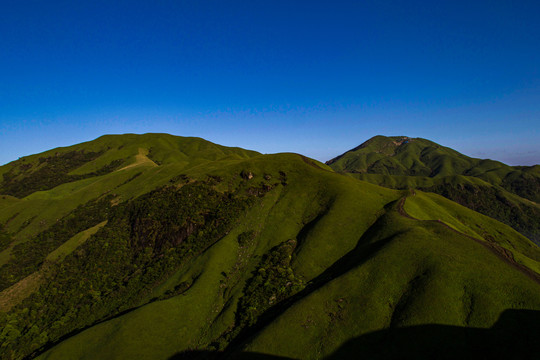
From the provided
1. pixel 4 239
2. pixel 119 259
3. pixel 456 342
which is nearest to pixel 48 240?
pixel 4 239

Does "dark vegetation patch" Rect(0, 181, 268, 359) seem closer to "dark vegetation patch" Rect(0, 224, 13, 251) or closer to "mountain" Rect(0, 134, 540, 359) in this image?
"mountain" Rect(0, 134, 540, 359)

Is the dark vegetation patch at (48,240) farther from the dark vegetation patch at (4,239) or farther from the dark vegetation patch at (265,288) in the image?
the dark vegetation patch at (265,288)

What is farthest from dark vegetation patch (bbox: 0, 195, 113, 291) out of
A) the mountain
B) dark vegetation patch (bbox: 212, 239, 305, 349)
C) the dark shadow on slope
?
the dark shadow on slope

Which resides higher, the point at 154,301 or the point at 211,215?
the point at 211,215

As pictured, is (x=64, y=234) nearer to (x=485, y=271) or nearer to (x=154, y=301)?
(x=154, y=301)

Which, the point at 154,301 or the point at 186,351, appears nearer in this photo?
the point at 186,351

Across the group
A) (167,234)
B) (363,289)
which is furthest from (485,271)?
(167,234)
